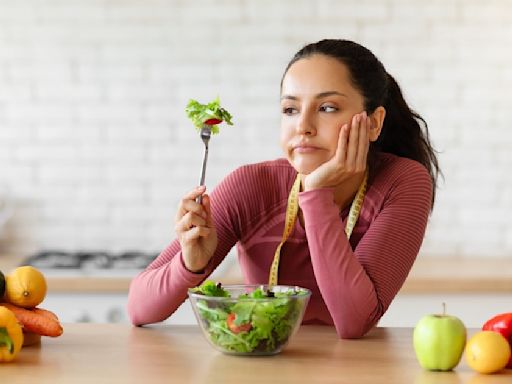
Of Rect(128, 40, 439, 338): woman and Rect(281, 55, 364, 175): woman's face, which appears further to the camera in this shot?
Rect(281, 55, 364, 175): woman's face

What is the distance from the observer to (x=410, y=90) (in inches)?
175

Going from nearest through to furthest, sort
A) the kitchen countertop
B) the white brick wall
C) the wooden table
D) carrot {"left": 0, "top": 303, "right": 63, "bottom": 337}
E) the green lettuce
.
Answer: the wooden table < the green lettuce < carrot {"left": 0, "top": 303, "right": 63, "bottom": 337} < the kitchen countertop < the white brick wall

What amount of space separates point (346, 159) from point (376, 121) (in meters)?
0.25

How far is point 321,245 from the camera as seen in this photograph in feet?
8.04

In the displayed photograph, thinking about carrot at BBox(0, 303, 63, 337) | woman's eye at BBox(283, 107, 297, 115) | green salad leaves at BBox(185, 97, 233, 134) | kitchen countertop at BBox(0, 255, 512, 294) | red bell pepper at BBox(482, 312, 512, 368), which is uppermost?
green salad leaves at BBox(185, 97, 233, 134)

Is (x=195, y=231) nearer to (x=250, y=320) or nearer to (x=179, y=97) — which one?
(x=250, y=320)

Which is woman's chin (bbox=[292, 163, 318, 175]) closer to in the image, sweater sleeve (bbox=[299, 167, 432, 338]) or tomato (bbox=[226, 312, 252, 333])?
sweater sleeve (bbox=[299, 167, 432, 338])

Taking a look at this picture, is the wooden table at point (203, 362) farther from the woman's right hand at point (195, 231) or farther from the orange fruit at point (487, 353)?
the woman's right hand at point (195, 231)

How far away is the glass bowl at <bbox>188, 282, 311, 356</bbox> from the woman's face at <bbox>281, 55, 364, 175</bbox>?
1.75ft

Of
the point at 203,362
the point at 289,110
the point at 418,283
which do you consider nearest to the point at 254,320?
the point at 203,362

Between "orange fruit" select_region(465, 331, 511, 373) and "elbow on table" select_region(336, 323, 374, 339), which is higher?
"orange fruit" select_region(465, 331, 511, 373)

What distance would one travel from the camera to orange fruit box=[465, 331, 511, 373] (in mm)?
1999

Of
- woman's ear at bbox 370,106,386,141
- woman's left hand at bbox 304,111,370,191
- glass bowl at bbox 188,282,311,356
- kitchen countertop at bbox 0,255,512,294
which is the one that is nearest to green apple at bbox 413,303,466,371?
glass bowl at bbox 188,282,311,356

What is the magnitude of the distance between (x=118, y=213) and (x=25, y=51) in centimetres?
81
